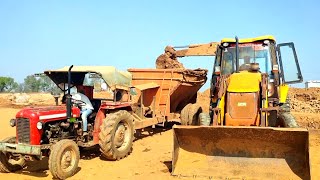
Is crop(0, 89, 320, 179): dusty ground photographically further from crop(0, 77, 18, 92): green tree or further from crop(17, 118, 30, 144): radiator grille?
crop(0, 77, 18, 92): green tree

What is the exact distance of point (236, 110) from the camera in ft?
21.6

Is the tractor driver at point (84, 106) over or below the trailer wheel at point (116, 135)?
over

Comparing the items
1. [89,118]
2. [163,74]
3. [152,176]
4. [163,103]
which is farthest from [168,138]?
[152,176]

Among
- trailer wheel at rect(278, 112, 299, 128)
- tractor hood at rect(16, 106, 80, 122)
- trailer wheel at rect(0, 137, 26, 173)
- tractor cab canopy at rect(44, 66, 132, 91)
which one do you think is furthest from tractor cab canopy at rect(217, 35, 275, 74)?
trailer wheel at rect(0, 137, 26, 173)

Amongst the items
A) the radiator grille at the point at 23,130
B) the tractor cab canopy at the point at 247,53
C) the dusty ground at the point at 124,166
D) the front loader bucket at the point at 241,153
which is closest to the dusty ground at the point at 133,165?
the dusty ground at the point at 124,166

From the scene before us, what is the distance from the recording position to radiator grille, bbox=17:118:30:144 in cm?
637

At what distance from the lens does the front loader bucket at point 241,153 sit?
560 centimetres

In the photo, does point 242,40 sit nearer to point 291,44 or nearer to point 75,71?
point 291,44

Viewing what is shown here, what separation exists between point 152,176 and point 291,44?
390 centimetres

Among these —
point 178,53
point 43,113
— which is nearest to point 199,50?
point 178,53

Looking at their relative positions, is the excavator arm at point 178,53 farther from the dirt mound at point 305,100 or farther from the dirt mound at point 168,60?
the dirt mound at point 305,100

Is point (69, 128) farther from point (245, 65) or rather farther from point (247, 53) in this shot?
point (247, 53)

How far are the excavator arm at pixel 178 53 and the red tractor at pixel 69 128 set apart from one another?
2941 mm

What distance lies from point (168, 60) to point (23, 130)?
627cm
